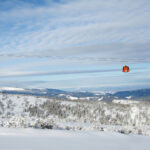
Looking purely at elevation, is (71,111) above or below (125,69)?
below

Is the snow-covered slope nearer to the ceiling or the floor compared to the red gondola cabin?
nearer to the floor

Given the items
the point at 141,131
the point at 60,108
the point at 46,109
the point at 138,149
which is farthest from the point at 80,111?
the point at 138,149

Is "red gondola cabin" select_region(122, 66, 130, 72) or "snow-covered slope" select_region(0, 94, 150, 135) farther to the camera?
"snow-covered slope" select_region(0, 94, 150, 135)

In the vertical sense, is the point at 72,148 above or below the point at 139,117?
above

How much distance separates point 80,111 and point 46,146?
125 feet

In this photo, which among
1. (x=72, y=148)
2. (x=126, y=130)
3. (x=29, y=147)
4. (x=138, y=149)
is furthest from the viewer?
(x=126, y=130)

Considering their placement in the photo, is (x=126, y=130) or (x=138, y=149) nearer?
(x=138, y=149)

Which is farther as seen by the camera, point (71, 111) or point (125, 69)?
point (71, 111)

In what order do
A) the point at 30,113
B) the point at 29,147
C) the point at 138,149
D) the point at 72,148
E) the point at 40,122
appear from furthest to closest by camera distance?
the point at 30,113
the point at 40,122
the point at 138,149
the point at 72,148
the point at 29,147

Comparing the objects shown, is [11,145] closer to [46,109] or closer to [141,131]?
[141,131]

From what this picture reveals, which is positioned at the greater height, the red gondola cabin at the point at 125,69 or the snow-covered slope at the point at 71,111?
the red gondola cabin at the point at 125,69

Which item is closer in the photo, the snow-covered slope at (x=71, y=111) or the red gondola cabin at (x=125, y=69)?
the red gondola cabin at (x=125, y=69)

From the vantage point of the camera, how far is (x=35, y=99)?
1875 inches

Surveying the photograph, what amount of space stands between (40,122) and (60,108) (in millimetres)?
32232
